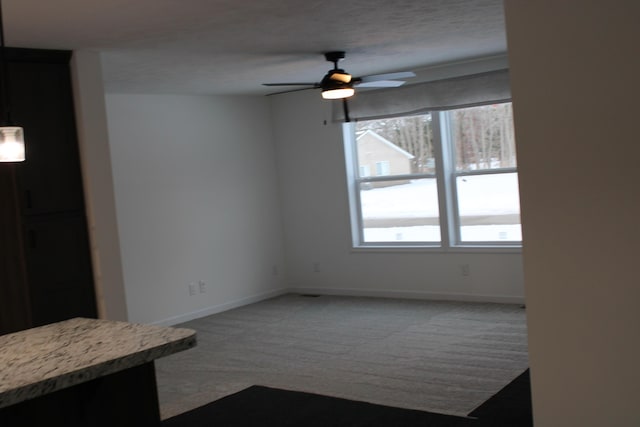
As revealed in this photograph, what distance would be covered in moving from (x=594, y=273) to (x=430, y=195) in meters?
4.69

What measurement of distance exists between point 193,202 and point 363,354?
2909 mm

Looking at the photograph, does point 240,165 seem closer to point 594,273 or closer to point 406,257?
point 406,257

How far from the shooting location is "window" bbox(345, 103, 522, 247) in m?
7.11

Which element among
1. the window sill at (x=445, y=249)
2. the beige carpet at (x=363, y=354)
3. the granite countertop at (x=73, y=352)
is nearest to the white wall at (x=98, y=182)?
the beige carpet at (x=363, y=354)

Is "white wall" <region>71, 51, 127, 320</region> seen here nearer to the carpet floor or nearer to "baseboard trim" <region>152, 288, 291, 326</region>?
the carpet floor

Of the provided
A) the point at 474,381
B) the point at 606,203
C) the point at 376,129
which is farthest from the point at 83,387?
the point at 376,129

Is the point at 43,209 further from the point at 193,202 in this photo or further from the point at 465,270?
the point at 465,270

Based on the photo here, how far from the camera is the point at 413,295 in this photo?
302 inches

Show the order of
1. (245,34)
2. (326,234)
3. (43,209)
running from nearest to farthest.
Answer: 1. (245,34)
2. (43,209)
3. (326,234)

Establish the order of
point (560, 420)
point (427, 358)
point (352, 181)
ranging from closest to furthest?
point (560, 420), point (427, 358), point (352, 181)

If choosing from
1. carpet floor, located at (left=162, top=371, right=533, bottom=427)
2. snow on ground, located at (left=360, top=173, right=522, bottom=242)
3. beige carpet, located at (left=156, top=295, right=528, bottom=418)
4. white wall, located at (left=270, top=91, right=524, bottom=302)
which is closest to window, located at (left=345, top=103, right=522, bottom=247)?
snow on ground, located at (left=360, top=173, right=522, bottom=242)

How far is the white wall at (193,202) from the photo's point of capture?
708 cm

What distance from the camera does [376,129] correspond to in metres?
7.91

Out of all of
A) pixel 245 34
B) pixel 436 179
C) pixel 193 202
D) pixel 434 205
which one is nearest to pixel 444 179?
pixel 436 179
